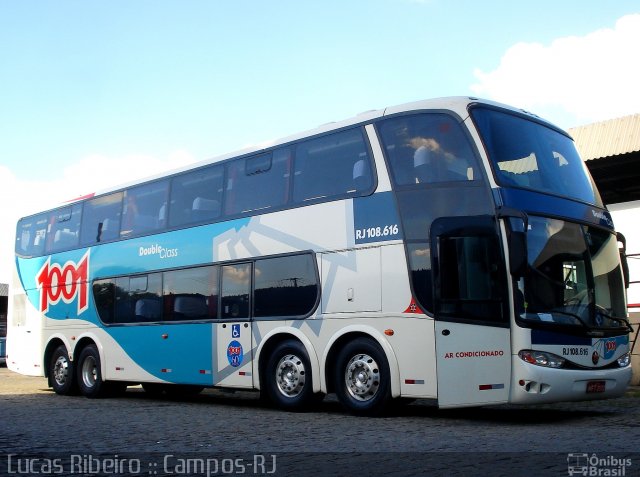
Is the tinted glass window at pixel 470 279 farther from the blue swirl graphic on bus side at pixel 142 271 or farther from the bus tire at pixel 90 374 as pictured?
the bus tire at pixel 90 374

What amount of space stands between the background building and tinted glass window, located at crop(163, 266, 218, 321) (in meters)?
8.54

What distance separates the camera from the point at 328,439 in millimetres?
8516

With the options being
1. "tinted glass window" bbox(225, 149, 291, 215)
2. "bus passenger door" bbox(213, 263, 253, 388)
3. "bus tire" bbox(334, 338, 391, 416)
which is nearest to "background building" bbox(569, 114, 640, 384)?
"bus tire" bbox(334, 338, 391, 416)

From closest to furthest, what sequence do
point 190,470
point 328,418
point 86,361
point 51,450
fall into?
point 190,470 → point 51,450 → point 328,418 → point 86,361

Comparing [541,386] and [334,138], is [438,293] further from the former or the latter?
[334,138]

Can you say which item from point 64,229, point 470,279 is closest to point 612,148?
point 470,279

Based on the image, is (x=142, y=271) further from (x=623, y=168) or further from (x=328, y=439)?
(x=623, y=168)

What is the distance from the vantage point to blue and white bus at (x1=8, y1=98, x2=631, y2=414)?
975 centimetres

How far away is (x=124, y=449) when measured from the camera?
7.78 metres

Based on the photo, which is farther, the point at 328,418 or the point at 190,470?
the point at 328,418

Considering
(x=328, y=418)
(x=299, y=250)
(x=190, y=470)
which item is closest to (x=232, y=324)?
(x=299, y=250)

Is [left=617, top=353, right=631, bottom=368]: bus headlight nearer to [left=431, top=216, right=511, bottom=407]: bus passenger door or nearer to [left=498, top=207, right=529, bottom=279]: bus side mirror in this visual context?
[left=431, top=216, right=511, bottom=407]: bus passenger door

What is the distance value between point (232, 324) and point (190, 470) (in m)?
6.65

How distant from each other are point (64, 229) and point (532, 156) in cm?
1079
